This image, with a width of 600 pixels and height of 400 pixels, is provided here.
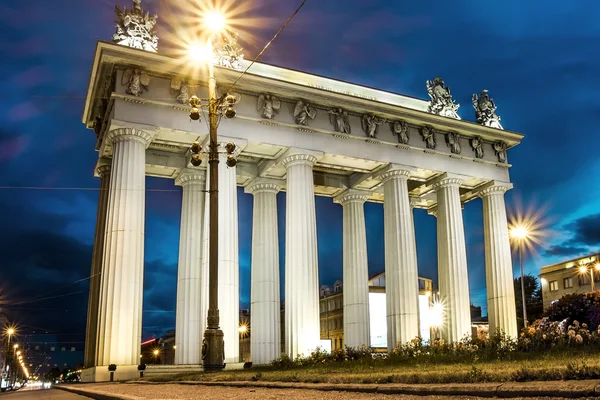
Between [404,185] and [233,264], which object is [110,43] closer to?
[233,264]

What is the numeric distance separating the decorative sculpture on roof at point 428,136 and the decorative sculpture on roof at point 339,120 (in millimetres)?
5567

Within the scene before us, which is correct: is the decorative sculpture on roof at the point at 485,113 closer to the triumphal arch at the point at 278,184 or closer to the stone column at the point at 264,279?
the triumphal arch at the point at 278,184

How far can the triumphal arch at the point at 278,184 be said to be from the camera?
1086 inches

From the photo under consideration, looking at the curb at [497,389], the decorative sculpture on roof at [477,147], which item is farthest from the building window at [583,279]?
the curb at [497,389]

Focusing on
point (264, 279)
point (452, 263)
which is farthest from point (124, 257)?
point (452, 263)

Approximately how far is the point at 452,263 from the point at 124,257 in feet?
66.2

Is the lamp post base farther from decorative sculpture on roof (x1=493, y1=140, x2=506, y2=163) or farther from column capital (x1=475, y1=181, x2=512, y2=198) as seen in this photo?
decorative sculpture on roof (x1=493, y1=140, x2=506, y2=163)

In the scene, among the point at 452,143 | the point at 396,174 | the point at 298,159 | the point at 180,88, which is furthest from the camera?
the point at 452,143

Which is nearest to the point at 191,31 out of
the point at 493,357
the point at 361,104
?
the point at 361,104

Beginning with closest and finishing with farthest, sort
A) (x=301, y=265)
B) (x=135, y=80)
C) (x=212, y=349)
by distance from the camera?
(x=212, y=349)
(x=135, y=80)
(x=301, y=265)

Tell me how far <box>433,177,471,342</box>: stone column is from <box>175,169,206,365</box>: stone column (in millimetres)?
15232

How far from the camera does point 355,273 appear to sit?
38.2 metres

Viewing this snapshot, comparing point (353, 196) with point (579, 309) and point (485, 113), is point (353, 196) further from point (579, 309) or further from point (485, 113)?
point (579, 309)

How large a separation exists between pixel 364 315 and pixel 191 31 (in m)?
20.2
